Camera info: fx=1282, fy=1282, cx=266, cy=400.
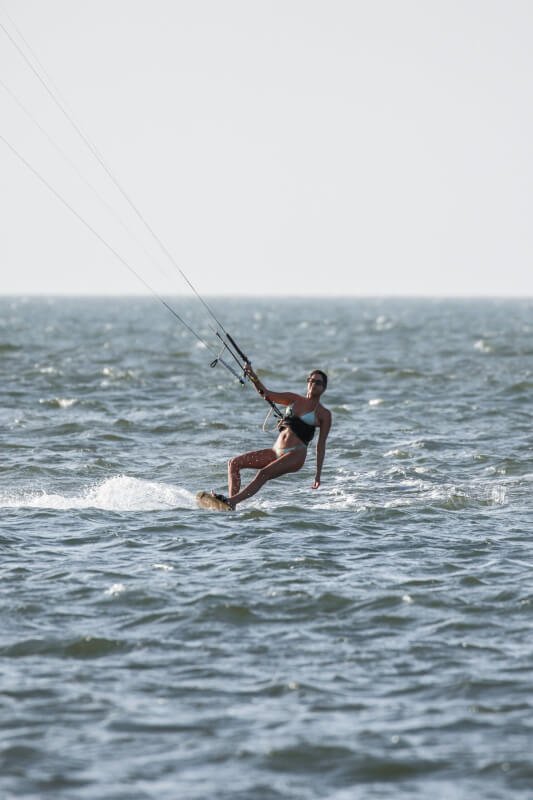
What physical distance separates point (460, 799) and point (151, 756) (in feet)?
6.75

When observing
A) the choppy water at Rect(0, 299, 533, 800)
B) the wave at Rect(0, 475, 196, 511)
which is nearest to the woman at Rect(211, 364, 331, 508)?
the choppy water at Rect(0, 299, 533, 800)

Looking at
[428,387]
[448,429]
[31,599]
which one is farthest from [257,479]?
[428,387]

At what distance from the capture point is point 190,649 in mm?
10641

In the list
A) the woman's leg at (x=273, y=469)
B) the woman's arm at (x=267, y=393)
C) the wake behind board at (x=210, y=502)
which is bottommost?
the wake behind board at (x=210, y=502)

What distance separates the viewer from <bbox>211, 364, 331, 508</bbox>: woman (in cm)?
1641

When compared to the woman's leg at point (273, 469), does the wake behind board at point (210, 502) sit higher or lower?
lower

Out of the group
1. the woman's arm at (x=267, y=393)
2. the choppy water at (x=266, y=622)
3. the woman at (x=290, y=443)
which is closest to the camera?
the choppy water at (x=266, y=622)

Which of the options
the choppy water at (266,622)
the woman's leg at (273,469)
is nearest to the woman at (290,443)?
the woman's leg at (273,469)

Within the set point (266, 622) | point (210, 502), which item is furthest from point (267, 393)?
point (266, 622)

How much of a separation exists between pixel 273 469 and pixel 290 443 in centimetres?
40

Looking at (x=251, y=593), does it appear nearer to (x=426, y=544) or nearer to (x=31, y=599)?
(x=31, y=599)

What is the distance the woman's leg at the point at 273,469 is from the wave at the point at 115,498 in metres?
1.00

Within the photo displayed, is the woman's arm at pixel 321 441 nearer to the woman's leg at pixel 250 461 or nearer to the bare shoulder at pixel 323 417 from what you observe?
the bare shoulder at pixel 323 417

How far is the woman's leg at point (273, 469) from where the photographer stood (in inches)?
651
